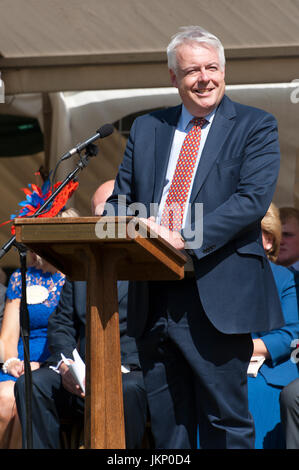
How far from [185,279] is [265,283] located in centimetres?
27

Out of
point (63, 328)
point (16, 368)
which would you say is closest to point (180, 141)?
point (63, 328)

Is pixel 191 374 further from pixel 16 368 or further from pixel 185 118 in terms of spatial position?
pixel 16 368

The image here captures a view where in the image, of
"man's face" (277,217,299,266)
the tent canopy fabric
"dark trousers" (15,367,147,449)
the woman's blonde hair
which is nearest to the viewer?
"dark trousers" (15,367,147,449)

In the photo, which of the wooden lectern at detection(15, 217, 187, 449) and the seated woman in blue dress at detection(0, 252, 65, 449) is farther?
the seated woman in blue dress at detection(0, 252, 65, 449)

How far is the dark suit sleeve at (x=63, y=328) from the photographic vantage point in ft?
11.9

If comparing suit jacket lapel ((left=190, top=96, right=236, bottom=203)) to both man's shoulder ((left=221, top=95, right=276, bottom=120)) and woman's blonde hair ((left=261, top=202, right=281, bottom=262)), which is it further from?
woman's blonde hair ((left=261, top=202, right=281, bottom=262))

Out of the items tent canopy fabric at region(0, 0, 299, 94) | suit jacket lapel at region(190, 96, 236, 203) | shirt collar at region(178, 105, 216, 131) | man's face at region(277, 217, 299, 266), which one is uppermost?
tent canopy fabric at region(0, 0, 299, 94)

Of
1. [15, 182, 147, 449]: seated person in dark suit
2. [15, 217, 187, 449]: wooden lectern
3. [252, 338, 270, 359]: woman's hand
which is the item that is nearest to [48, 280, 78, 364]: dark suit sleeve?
[15, 182, 147, 449]: seated person in dark suit

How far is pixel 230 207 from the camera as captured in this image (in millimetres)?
2307

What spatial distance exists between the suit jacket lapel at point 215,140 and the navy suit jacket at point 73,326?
1326 millimetres

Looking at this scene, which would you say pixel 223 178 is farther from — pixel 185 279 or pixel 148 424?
pixel 148 424

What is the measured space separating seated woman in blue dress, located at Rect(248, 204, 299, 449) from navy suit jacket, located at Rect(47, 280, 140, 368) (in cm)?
62

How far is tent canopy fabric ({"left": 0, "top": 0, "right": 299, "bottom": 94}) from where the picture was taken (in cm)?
447

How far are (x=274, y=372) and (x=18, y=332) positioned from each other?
149 cm
